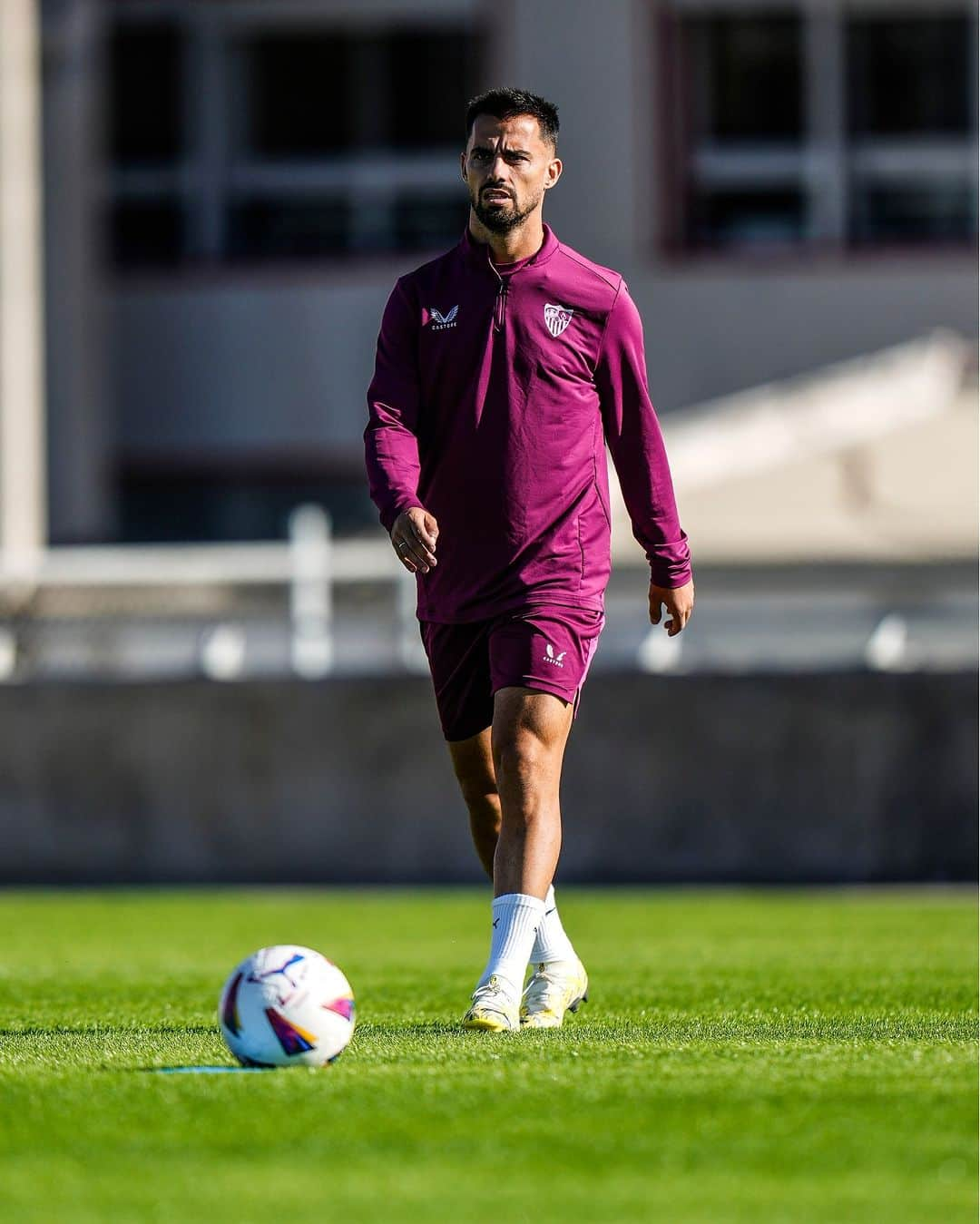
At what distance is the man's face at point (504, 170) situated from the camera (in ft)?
21.3

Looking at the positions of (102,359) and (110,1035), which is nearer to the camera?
(110,1035)

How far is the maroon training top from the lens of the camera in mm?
6484

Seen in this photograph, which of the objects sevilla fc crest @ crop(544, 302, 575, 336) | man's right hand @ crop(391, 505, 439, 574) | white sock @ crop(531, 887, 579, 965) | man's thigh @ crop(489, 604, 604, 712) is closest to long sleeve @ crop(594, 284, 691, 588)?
sevilla fc crest @ crop(544, 302, 575, 336)

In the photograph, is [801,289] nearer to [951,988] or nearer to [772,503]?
[772,503]

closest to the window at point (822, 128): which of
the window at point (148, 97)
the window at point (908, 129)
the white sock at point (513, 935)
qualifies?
the window at point (908, 129)

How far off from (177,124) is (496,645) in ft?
70.2

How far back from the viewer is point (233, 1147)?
4523mm

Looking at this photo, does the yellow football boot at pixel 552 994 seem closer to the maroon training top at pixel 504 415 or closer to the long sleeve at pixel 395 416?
the maroon training top at pixel 504 415

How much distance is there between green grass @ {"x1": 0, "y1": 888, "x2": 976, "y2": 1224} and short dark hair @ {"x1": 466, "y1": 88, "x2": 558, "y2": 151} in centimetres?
235

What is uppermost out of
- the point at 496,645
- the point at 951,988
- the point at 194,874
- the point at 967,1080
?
the point at 496,645

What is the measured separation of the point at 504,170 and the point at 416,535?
100 cm

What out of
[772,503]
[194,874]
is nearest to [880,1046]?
[194,874]

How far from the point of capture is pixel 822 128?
86.1 ft

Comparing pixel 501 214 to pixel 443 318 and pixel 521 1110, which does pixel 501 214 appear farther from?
pixel 521 1110
